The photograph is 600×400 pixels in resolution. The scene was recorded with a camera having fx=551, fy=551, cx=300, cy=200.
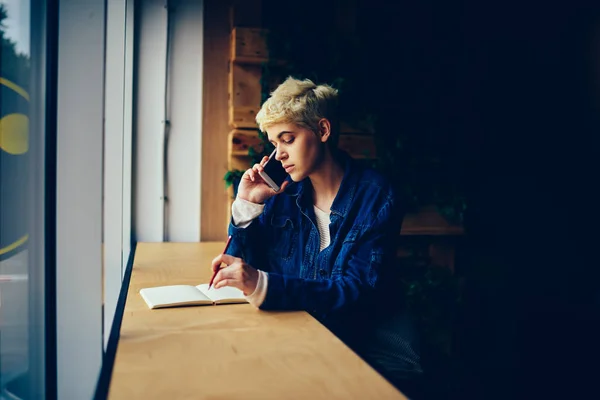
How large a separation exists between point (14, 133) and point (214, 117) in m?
2.16

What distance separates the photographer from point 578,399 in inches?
106

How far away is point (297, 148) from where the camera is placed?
1.92 meters

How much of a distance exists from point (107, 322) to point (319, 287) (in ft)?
3.95

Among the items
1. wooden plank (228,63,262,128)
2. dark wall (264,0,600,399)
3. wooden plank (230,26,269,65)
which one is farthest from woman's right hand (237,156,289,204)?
dark wall (264,0,600,399)

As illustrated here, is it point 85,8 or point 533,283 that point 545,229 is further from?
point 85,8

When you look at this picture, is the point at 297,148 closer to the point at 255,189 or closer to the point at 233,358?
the point at 255,189

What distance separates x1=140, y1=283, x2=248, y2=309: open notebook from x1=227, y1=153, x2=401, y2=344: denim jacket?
6.6 inches

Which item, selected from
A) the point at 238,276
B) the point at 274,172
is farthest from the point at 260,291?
the point at 274,172

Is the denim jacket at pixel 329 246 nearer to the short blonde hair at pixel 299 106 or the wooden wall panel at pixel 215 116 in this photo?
the short blonde hair at pixel 299 106

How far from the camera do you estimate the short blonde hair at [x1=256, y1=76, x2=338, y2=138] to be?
1.87 metres

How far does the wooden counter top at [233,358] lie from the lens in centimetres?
100

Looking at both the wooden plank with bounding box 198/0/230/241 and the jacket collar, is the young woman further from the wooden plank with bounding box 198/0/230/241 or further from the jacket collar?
the wooden plank with bounding box 198/0/230/241

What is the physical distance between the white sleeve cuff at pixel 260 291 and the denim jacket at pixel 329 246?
0.01 metres

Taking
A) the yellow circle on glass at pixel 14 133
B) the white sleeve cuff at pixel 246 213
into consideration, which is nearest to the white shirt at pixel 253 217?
the white sleeve cuff at pixel 246 213
